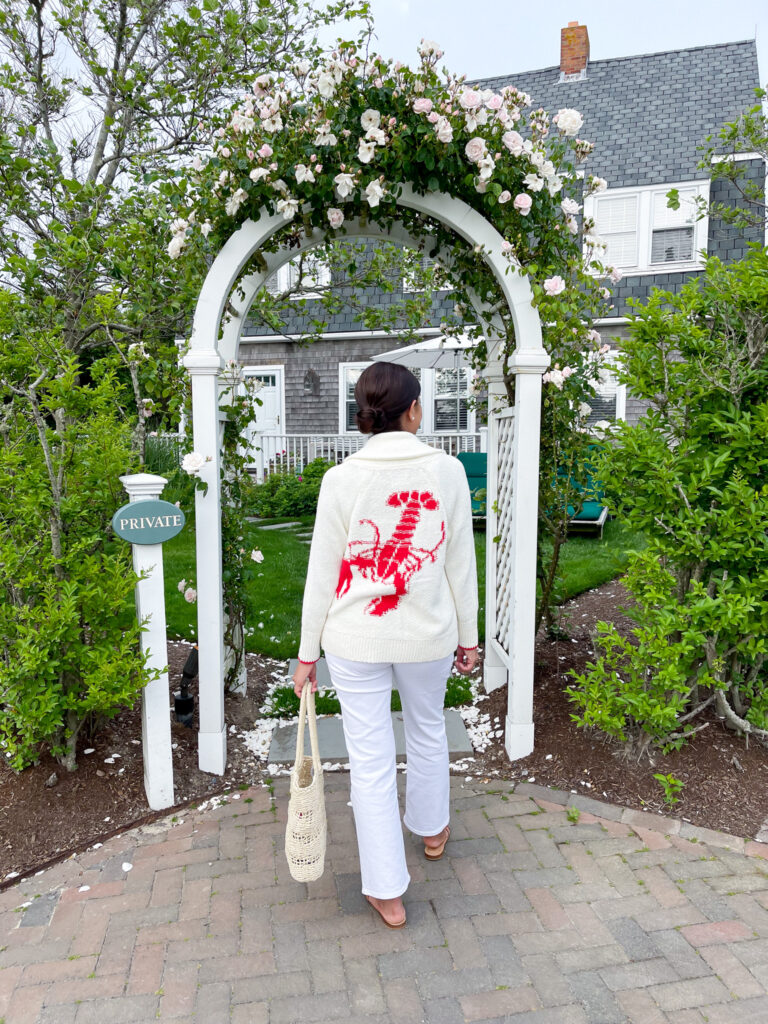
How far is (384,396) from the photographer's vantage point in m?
2.05

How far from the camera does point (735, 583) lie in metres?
2.95

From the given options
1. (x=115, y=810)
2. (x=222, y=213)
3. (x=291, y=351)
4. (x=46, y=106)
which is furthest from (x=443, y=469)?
(x=291, y=351)

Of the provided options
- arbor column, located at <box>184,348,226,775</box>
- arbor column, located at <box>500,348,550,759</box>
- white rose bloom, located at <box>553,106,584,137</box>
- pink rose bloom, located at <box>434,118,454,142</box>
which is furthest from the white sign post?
white rose bloom, located at <box>553,106,584,137</box>

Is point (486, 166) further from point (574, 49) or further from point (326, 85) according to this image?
point (574, 49)

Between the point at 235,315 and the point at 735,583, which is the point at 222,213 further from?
the point at 735,583

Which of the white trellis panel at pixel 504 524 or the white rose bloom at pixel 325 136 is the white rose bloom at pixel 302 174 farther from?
the white trellis panel at pixel 504 524

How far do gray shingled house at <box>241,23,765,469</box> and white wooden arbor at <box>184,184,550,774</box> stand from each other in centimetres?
717

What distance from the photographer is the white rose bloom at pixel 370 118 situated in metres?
2.72

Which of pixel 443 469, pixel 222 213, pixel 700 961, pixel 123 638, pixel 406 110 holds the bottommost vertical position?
pixel 700 961

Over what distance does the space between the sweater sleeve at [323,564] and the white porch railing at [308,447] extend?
859cm

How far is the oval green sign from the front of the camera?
2.63 metres

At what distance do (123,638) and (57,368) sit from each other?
1115mm

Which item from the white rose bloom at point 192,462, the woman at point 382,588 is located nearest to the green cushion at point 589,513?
the white rose bloom at point 192,462

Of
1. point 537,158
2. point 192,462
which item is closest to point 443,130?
point 537,158
